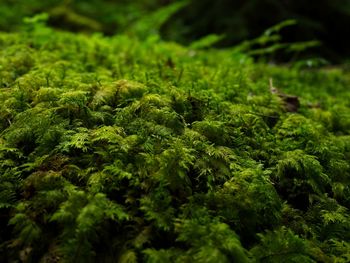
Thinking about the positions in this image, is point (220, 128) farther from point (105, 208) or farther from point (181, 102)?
point (105, 208)

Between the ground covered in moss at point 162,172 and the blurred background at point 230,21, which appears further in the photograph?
the blurred background at point 230,21

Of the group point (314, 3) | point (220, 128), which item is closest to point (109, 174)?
point (220, 128)

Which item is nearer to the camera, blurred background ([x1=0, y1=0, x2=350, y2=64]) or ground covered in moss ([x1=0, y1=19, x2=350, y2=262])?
ground covered in moss ([x1=0, y1=19, x2=350, y2=262])

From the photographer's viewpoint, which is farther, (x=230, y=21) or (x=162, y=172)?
(x=230, y=21)
